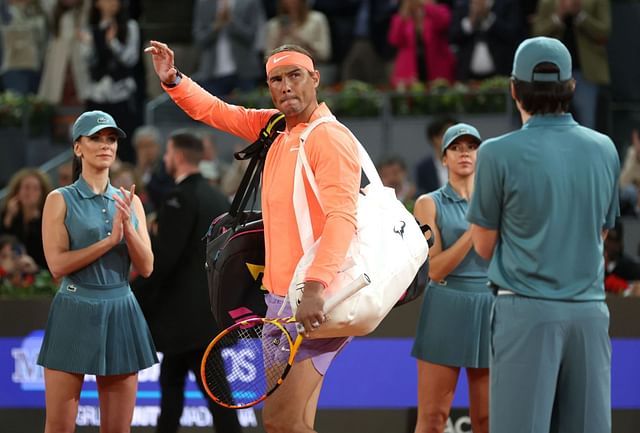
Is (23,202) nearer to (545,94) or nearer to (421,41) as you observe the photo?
(421,41)

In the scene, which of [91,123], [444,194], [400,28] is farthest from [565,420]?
[400,28]

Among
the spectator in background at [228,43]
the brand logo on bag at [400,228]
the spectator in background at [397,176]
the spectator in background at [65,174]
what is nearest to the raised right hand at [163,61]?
the brand logo on bag at [400,228]

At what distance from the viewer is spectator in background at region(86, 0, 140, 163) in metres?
12.3

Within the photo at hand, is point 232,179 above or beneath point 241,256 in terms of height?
beneath

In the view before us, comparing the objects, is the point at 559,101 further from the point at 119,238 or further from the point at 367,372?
the point at 367,372

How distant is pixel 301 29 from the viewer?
1218 centimetres

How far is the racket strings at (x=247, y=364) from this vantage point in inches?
193

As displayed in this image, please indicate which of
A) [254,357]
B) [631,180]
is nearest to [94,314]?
[254,357]

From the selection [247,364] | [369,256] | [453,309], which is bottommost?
[247,364]

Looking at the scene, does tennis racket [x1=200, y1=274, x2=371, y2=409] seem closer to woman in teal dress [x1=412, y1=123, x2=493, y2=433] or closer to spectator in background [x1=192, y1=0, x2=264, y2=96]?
woman in teal dress [x1=412, y1=123, x2=493, y2=433]

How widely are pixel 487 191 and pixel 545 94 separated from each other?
44 centimetres

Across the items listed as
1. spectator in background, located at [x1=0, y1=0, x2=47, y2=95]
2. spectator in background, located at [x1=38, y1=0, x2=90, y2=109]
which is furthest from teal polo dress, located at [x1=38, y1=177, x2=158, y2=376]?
spectator in background, located at [x1=0, y1=0, x2=47, y2=95]

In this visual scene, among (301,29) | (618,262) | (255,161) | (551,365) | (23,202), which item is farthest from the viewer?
(301,29)

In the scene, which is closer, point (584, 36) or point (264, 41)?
point (584, 36)
